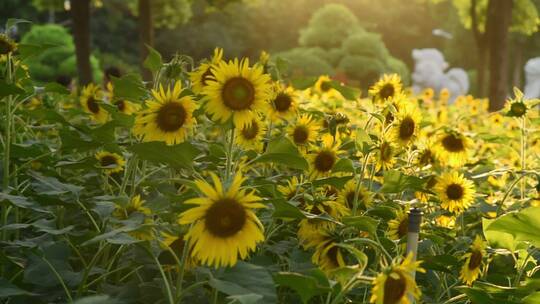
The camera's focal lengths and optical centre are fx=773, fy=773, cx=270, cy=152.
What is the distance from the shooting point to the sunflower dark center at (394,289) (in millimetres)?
1434

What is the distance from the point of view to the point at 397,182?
89.6 inches

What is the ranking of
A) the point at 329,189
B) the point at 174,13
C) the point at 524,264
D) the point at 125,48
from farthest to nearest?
the point at 125,48
the point at 174,13
the point at 329,189
the point at 524,264

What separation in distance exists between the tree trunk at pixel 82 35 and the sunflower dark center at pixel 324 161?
12.6 m

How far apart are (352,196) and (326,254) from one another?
1.66 ft

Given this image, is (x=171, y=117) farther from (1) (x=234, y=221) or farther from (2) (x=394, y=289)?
(2) (x=394, y=289)

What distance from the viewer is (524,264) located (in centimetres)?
209

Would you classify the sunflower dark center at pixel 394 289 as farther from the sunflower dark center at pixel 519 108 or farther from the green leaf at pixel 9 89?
the sunflower dark center at pixel 519 108

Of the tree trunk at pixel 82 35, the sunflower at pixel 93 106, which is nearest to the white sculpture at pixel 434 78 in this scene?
the tree trunk at pixel 82 35

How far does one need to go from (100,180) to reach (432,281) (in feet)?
4.47

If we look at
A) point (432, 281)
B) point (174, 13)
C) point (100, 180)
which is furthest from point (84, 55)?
point (432, 281)

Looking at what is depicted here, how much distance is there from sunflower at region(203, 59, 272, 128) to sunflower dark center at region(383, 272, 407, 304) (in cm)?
59

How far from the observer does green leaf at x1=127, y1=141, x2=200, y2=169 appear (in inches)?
67.9

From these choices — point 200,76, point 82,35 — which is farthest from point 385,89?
point 82,35

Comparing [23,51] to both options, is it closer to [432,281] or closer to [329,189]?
[329,189]
